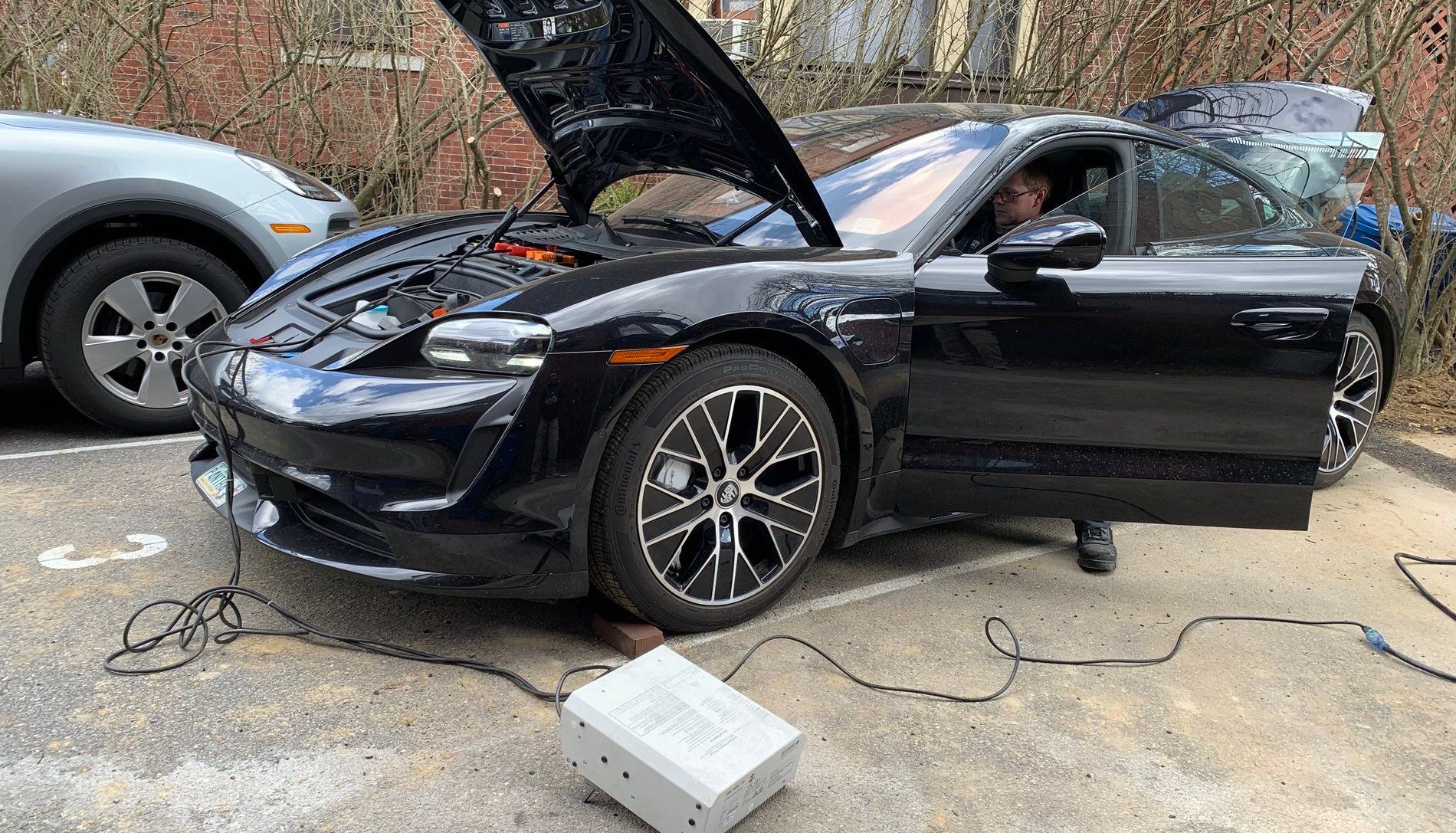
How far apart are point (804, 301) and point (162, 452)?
275 cm

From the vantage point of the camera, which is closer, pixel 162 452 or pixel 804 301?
pixel 804 301

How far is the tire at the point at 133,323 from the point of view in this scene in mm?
3938

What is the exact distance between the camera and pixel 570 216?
3.52 meters

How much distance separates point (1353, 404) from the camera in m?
4.41

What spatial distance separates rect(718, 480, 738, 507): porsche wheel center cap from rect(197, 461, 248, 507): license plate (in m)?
1.30

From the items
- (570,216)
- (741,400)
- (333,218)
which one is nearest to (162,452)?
(333,218)

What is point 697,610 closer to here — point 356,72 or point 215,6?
point 356,72

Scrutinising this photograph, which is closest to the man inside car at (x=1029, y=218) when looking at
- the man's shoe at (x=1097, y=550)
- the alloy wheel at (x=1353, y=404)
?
the man's shoe at (x=1097, y=550)

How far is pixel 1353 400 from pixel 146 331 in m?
5.03

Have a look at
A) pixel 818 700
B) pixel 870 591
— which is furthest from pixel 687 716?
pixel 870 591

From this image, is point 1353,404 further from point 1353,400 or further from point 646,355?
point 646,355

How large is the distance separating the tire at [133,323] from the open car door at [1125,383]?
2899 millimetres

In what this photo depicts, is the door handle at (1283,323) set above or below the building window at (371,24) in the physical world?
below

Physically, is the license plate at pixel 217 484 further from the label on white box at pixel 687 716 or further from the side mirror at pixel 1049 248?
the side mirror at pixel 1049 248
